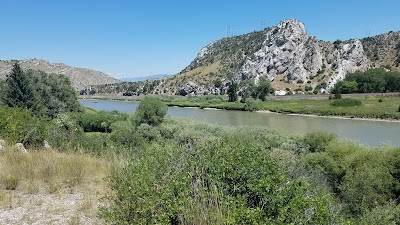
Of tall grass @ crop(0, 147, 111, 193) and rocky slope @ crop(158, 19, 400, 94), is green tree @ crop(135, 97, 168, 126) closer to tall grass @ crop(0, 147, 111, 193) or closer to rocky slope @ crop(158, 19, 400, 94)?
tall grass @ crop(0, 147, 111, 193)

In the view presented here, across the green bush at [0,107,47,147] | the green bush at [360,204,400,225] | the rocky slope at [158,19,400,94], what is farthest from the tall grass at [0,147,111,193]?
the rocky slope at [158,19,400,94]

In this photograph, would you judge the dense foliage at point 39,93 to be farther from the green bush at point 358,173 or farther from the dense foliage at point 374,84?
the dense foliage at point 374,84

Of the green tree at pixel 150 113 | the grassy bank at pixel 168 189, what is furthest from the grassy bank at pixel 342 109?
the grassy bank at pixel 168 189

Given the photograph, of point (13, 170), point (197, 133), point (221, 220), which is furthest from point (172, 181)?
point (197, 133)

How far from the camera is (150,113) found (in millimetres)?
36125

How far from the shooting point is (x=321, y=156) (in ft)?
57.9

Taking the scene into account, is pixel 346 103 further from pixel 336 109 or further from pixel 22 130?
pixel 22 130

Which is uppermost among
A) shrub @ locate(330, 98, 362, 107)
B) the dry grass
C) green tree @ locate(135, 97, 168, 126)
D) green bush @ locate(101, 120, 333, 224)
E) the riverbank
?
green bush @ locate(101, 120, 333, 224)

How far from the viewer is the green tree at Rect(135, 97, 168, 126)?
3619 cm

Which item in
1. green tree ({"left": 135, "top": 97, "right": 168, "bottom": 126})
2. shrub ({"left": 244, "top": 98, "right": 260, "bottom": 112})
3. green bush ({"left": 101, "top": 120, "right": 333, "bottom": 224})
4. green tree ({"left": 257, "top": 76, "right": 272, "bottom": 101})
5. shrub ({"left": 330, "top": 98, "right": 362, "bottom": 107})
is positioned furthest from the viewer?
green tree ({"left": 257, "top": 76, "right": 272, "bottom": 101})

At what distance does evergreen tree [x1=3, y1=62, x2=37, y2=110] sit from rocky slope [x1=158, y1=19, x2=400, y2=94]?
84.6m

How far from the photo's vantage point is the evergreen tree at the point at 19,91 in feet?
134

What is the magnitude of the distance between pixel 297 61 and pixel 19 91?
102 metres

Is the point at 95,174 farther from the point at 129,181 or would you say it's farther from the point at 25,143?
the point at 25,143
